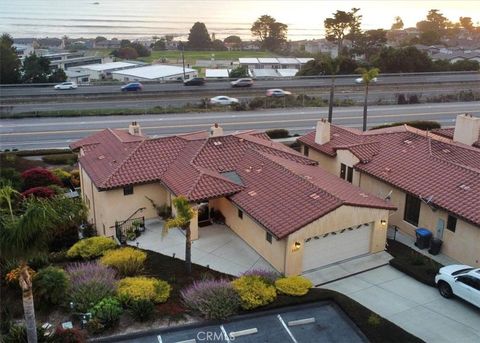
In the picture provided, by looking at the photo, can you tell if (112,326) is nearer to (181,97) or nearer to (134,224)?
(134,224)

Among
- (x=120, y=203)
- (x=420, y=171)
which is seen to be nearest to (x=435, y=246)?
(x=420, y=171)

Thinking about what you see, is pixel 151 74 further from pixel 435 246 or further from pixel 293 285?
pixel 293 285

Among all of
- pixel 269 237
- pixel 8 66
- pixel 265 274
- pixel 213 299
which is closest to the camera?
pixel 213 299

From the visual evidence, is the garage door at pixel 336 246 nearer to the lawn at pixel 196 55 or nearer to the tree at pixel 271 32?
the lawn at pixel 196 55

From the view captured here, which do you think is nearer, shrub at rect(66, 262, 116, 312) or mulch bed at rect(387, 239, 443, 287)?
shrub at rect(66, 262, 116, 312)

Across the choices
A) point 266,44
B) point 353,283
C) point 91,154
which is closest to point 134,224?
point 91,154

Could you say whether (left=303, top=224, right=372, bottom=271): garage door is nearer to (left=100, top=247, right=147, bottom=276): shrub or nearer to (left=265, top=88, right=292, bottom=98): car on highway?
(left=100, top=247, right=147, bottom=276): shrub

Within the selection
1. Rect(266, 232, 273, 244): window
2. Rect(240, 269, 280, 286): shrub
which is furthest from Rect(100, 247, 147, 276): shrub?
Rect(266, 232, 273, 244): window

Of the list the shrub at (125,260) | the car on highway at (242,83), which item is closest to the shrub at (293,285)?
the shrub at (125,260)
